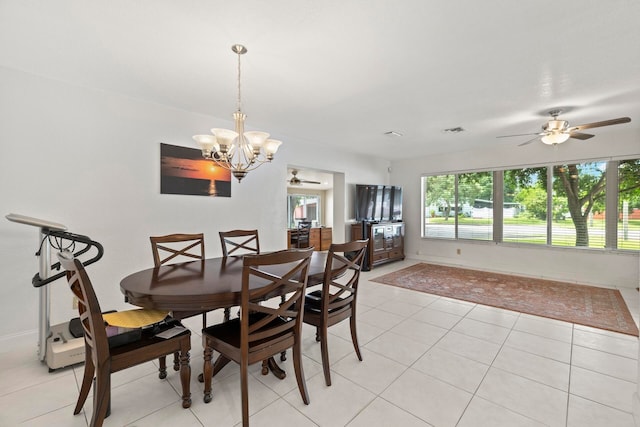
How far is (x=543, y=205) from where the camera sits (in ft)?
17.1

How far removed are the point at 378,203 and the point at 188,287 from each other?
197 inches

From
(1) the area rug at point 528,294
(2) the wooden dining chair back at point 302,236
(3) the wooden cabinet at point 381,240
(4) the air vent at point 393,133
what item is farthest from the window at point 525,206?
(2) the wooden dining chair back at point 302,236

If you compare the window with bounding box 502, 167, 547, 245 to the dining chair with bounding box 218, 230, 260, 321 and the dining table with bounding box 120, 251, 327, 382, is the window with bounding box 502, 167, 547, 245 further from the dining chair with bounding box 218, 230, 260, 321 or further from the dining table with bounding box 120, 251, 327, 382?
the dining chair with bounding box 218, 230, 260, 321

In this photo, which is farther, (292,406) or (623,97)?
(623,97)

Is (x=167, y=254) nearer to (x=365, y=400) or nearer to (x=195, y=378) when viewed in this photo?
(x=195, y=378)

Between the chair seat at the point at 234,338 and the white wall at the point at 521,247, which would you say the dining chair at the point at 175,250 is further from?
the white wall at the point at 521,247

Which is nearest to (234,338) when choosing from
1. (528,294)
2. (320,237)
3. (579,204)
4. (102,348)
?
(102,348)

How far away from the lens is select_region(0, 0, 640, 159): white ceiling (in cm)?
175

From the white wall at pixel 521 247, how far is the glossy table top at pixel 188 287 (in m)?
4.89

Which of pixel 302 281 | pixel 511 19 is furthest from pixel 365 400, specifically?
pixel 511 19

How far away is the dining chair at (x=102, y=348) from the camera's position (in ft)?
Result: 4.69

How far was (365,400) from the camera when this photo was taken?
6.06 feet

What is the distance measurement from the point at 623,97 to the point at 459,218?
3.47 metres

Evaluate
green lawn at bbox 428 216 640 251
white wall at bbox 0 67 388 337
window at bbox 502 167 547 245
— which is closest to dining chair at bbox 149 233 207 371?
white wall at bbox 0 67 388 337
